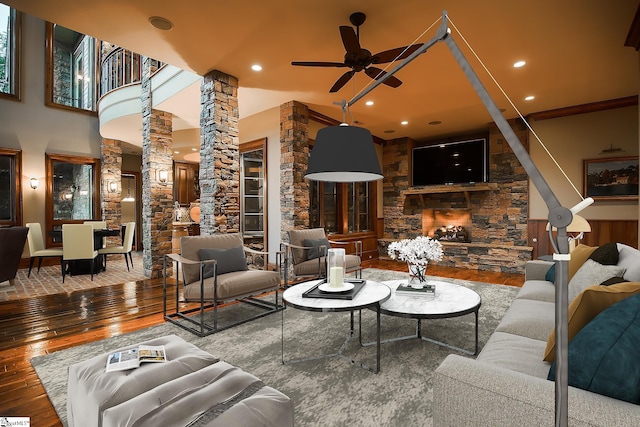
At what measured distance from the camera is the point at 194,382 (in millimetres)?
1302

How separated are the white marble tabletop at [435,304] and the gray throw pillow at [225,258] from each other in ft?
5.50

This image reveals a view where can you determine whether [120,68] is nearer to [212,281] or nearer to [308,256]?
[308,256]

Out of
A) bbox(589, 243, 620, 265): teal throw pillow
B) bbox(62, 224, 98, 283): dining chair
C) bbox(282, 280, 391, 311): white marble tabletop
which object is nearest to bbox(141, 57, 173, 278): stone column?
bbox(62, 224, 98, 283): dining chair

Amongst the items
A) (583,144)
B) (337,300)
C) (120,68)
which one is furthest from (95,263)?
(583,144)

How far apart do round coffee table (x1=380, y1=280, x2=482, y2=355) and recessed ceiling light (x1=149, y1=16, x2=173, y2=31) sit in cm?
322

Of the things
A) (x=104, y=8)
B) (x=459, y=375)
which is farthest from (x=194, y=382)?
(x=104, y=8)

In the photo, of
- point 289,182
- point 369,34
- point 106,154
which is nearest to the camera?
point 369,34

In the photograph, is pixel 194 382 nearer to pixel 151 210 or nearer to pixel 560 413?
pixel 560 413

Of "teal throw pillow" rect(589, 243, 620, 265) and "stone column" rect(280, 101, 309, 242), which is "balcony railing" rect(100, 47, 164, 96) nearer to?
"stone column" rect(280, 101, 309, 242)

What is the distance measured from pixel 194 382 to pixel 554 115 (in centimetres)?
675

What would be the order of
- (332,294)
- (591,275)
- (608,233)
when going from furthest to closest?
(608,233)
(332,294)
(591,275)

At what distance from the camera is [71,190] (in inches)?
307

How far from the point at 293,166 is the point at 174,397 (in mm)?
4303

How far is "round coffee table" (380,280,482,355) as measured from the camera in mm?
2254
